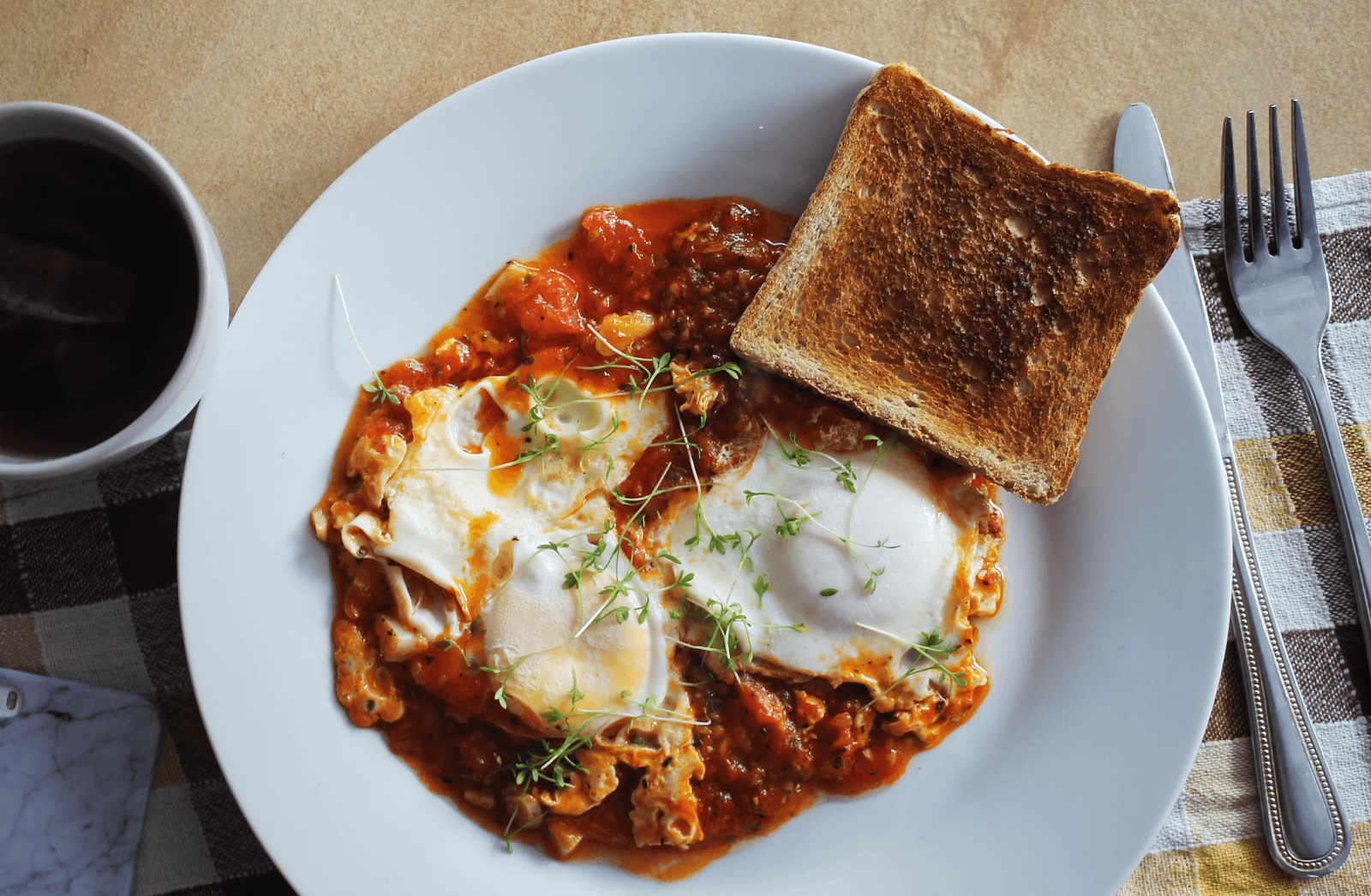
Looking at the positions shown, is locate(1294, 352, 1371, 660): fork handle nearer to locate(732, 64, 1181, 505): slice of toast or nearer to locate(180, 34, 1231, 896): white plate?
locate(180, 34, 1231, 896): white plate

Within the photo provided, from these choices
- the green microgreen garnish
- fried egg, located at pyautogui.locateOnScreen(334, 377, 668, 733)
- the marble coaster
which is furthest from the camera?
the marble coaster

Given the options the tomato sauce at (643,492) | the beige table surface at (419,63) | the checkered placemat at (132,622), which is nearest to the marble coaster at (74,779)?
the checkered placemat at (132,622)

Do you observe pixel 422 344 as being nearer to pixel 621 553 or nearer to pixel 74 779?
pixel 621 553

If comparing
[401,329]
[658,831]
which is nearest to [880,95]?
[401,329]

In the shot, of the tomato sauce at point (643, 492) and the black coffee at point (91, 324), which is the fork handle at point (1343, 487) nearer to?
the tomato sauce at point (643, 492)

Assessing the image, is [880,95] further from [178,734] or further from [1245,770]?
[178,734]

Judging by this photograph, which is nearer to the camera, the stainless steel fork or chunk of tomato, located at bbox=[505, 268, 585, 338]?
chunk of tomato, located at bbox=[505, 268, 585, 338]

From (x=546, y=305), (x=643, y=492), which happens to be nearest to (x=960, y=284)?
(x=643, y=492)

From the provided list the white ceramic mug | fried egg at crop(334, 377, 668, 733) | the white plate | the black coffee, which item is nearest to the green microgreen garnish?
the white plate
